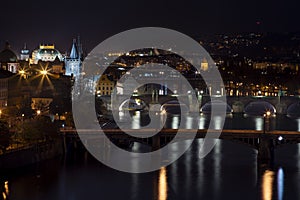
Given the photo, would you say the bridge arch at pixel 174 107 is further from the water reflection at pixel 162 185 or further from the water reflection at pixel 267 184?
the water reflection at pixel 267 184

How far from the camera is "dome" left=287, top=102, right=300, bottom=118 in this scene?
19.9m

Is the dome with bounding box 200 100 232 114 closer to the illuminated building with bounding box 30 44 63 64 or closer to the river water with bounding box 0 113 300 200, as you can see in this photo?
the river water with bounding box 0 113 300 200

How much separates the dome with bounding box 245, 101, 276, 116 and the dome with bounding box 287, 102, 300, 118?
0.42 metres

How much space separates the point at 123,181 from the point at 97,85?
1416 centimetres

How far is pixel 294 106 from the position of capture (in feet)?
72.5

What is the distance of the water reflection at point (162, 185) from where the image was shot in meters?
9.30

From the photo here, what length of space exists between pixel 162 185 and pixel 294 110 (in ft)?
39.9

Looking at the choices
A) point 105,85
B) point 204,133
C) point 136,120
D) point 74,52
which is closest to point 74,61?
point 74,52

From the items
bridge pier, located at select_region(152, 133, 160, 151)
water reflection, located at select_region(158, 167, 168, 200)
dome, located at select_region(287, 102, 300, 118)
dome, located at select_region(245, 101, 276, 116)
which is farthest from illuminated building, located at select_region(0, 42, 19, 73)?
water reflection, located at select_region(158, 167, 168, 200)

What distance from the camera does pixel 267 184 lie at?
389 inches

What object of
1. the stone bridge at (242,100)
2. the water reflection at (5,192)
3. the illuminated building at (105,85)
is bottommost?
the water reflection at (5,192)

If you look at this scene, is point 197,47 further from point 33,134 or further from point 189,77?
point 33,134

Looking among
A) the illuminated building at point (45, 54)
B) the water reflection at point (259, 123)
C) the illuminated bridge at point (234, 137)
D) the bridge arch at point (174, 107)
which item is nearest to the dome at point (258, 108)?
the bridge arch at point (174, 107)

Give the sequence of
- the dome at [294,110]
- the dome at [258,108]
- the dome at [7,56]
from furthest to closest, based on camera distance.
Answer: the dome at [7,56] → the dome at [258,108] → the dome at [294,110]
